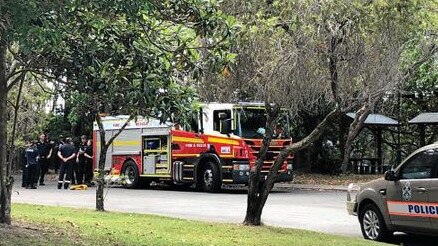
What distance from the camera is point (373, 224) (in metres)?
10.9

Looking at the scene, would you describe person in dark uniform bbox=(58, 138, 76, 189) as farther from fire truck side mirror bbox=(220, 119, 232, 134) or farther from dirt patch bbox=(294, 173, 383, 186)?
dirt patch bbox=(294, 173, 383, 186)

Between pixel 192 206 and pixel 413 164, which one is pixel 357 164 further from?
pixel 413 164

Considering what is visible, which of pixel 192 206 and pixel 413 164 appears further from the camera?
A: pixel 192 206

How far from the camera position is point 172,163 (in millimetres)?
22375

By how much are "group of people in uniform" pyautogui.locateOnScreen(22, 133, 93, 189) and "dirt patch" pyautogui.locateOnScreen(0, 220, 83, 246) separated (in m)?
13.2

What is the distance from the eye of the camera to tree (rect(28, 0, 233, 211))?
6598mm

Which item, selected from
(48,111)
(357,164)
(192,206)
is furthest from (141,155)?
(357,164)

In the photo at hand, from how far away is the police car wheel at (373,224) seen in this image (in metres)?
10.7

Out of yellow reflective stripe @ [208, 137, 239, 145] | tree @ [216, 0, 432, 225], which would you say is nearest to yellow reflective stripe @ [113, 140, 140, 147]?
yellow reflective stripe @ [208, 137, 239, 145]

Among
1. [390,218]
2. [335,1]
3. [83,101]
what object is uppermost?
[335,1]

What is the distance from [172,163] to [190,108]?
50.3 feet

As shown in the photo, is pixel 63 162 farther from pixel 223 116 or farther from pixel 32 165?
pixel 223 116

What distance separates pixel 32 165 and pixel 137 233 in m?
13.9

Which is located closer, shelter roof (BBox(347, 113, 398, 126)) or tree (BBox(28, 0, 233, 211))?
tree (BBox(28, 0, 233, 211))
